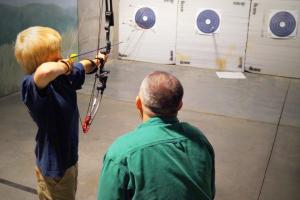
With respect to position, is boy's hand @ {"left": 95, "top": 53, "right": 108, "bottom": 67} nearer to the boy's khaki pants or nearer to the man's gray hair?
the boy's khaki pants

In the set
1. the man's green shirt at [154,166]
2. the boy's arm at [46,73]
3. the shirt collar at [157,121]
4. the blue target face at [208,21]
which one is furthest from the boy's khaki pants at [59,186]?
the blue target face at [208,21]

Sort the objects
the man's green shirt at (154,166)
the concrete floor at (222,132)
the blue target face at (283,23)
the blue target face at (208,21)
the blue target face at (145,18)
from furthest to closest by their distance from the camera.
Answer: the blue target face at (145,18) → the blue target face at (208,21) → the blue target face at (283,23) → the concrete floor at (222,132) → the man's green shirt at (154,166)

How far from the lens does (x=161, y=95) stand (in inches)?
43.4

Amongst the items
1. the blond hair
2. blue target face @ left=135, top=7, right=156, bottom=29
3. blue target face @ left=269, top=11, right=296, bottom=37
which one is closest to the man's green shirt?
the blond hair

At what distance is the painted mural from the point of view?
421cm

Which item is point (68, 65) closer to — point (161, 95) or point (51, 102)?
point (51, 102)

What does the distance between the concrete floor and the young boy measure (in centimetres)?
84

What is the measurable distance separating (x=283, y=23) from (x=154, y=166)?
4.93 meters

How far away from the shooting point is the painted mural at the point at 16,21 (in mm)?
4211

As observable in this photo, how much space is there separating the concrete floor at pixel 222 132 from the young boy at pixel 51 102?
84 centimetres

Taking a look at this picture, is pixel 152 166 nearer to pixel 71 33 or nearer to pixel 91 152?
pixel 91 152

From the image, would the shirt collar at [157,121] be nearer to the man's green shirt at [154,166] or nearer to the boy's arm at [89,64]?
the man's green shirt at [154,166]

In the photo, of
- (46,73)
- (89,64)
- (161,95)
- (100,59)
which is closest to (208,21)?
(100,59)

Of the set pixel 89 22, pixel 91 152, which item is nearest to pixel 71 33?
pixel 89 22
